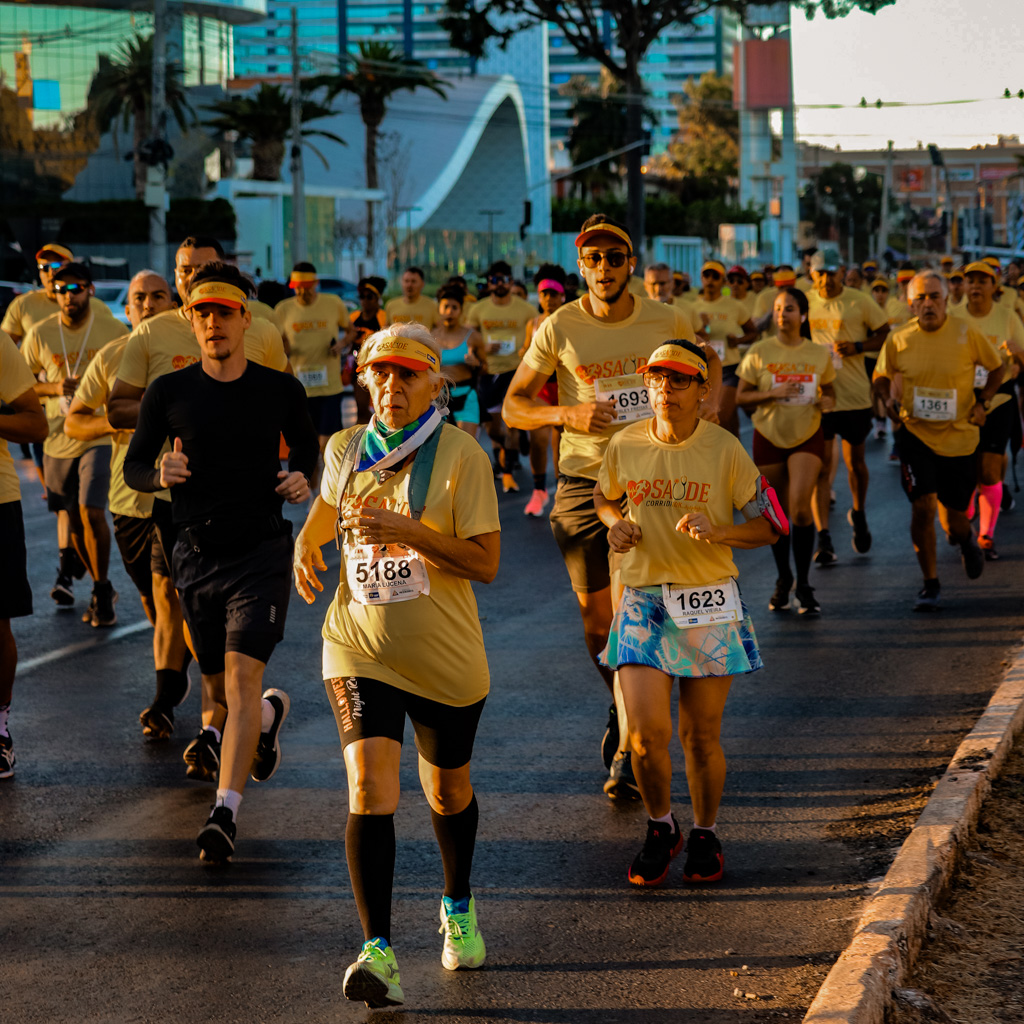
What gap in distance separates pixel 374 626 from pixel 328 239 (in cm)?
5813

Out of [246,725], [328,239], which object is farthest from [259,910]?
[328,239]

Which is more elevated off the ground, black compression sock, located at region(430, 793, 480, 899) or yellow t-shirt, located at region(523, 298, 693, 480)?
yellow t-shirt, located at region(523, 298, 693, 480)

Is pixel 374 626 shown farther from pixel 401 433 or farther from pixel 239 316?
pixel 239 316

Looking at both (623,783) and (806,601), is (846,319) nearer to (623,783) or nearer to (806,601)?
(806,601)

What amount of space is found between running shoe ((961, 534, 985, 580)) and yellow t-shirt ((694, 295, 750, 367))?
7211mm

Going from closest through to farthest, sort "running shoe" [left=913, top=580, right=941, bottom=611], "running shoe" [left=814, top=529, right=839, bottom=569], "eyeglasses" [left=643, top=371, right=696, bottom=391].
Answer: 1. "eyeglasses" [left=643, top=371, right=696, bottom=391]
2. "running shoe" [left=913, top=580, right=941, bottom=611]
3. "running shoe" [left=814, top=529, right=839, bottom=569]

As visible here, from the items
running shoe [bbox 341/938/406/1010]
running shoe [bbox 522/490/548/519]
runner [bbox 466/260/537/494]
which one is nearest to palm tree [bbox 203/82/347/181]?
runner [bbox 466/260/537/494]

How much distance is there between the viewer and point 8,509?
655 cm

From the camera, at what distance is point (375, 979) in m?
4.00

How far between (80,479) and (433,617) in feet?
18.3

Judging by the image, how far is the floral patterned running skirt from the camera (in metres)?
5.04

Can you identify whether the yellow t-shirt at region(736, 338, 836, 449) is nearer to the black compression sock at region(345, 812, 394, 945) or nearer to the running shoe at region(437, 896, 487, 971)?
the running shoe at region(437, 896, 487, 971)

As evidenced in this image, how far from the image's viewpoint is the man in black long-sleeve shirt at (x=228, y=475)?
5594mm

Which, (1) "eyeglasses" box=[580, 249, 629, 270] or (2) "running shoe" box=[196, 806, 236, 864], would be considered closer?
(2) "running shoe" box=[196, 806, 236, 864]
